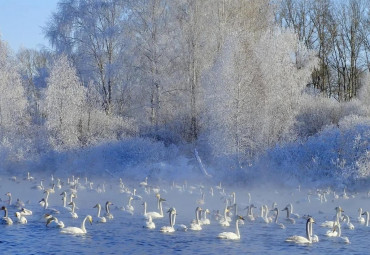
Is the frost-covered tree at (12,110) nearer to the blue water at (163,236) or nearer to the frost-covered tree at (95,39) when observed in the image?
the frost-covered tree at (95,39)

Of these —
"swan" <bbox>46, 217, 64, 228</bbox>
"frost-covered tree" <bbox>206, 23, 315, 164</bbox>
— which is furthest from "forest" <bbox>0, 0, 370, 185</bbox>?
"swan" <bbox>46, 217, 64, 228</bbox>

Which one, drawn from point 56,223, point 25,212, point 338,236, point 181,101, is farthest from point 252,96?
point 56,223

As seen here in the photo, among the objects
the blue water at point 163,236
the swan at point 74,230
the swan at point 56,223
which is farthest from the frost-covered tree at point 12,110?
the swan at point 74,230

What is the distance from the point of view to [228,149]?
95.7 ft

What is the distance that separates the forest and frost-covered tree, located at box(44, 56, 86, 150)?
0.21 feet

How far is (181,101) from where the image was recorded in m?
33.5

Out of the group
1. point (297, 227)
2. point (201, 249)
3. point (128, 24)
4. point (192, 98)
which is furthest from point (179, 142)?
point (201, 249)

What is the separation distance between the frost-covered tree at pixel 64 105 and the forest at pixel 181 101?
0.21 feet

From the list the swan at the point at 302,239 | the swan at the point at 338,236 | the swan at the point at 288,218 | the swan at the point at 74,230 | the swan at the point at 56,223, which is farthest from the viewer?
the swan at the point at 288,218

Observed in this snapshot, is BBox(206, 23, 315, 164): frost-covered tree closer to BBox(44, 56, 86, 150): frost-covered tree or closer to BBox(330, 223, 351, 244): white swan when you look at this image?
BBox(44, 56, 86, 150): frost-covered tree

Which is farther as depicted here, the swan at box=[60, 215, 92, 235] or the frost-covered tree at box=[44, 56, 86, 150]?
the frost-covered tree at box=[44, 56, 86, 150]

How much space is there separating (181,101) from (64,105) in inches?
262

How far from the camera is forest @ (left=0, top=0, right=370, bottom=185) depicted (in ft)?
93.9

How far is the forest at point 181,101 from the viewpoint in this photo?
2861cm
